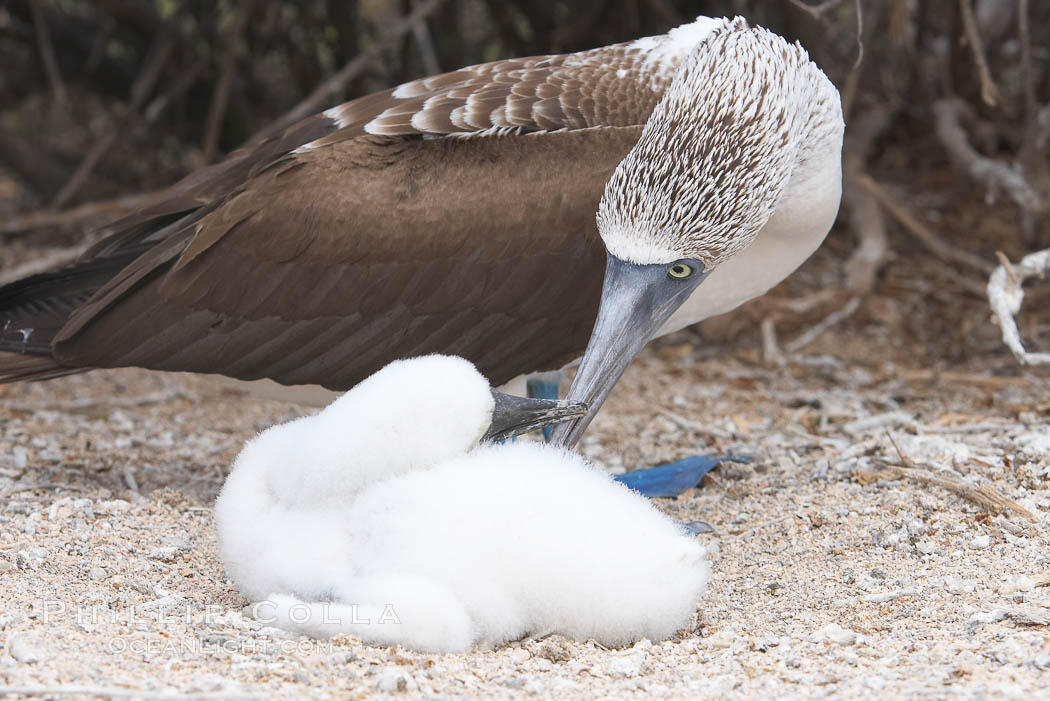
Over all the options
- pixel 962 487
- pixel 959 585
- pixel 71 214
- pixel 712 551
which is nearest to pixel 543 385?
pixel 712 551

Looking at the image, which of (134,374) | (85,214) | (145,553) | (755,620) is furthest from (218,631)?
(85,214)

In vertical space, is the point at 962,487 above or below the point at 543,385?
below

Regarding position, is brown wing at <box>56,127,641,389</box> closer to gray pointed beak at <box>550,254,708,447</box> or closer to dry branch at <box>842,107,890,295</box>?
gray pointed beak at <box>550,254,708,447</box>

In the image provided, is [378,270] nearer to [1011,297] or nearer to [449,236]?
[449,236]

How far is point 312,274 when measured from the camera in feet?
13.7

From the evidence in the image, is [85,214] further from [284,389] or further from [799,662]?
[799,662]

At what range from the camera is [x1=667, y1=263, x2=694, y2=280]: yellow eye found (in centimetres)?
378

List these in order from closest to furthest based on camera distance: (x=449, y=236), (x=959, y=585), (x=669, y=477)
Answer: (x=959, y=585), (x=449, y=236), (x=669, y=477)

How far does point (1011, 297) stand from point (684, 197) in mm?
1450

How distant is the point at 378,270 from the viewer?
414 centimetres

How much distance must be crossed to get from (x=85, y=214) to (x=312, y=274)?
12.1 ft

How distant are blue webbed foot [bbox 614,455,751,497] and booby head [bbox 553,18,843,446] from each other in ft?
2.36

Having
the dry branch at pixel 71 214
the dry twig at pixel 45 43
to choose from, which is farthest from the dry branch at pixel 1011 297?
the dry twig at pixel 45 43

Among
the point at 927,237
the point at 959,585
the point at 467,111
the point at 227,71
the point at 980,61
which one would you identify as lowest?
the point at 927,237
